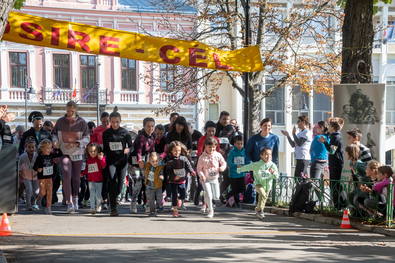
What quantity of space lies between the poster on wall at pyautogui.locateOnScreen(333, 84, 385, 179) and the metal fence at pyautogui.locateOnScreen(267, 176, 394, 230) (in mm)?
467

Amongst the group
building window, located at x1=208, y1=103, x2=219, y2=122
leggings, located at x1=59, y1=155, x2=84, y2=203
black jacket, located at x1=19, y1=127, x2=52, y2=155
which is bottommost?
leggings, located at x1=59, y1=155, x2=84, y2=203

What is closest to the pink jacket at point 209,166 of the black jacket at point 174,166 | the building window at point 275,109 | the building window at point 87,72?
the black jacket at point 174,166

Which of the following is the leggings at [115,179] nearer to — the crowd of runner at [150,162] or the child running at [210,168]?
the crowd of runner at [150,162]

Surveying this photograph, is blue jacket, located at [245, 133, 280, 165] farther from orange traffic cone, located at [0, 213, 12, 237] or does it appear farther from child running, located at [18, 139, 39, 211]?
orange traffic cone, located at [0, 213, 12, 237]

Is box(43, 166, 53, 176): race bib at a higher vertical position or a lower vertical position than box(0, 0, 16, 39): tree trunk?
lower

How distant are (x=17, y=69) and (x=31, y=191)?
21.7 m

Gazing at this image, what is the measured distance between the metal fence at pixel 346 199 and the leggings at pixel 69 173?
14.4 ft

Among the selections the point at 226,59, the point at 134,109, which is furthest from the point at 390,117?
the point at 226,59

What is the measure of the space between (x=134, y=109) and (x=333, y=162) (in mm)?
22441

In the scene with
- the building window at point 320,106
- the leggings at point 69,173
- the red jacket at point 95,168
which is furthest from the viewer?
the building window at point 320,106

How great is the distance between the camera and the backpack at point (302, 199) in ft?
32.7

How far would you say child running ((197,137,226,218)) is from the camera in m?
10.1

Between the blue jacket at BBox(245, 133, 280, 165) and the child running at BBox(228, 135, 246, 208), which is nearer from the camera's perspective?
the blue jacket at BBox(245, 133, 280, 165)

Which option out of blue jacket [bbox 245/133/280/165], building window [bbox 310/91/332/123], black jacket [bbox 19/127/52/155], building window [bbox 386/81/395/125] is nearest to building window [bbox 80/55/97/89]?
building window [bbox 310/91/332/123]
